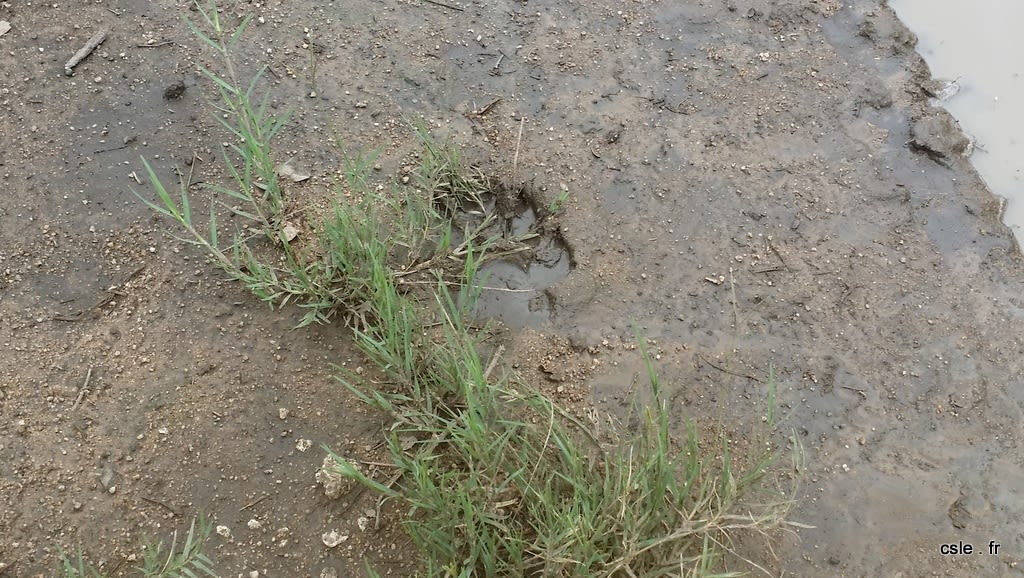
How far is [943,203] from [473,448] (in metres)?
1.89

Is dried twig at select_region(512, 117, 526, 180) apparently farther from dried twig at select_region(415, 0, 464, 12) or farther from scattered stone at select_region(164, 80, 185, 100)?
scattered stone at select_region(164, 80, 185, 100)

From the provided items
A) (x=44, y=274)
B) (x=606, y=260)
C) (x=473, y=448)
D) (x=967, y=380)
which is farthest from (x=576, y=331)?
(x=44, y=274)

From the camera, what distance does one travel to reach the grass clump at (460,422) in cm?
172

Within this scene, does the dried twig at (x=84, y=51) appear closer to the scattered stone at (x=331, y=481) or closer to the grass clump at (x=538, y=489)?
the grass clump at (x=538, y=489)

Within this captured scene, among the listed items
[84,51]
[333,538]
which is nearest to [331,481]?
[333,538]

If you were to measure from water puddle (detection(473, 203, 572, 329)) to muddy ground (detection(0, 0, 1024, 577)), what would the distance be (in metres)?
0.03

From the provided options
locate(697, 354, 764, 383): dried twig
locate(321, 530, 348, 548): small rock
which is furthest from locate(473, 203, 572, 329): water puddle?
locate(321, 530, 348, 548): small rock

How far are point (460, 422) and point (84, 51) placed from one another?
194cm

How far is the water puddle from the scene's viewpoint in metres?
2.30

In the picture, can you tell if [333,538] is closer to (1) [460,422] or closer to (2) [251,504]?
(2) [251,504]

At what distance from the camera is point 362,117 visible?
260cm

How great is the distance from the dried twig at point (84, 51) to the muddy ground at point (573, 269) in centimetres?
4

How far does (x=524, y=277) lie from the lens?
2.38 metres

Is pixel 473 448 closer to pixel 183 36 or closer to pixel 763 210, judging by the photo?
pixel 763 210
